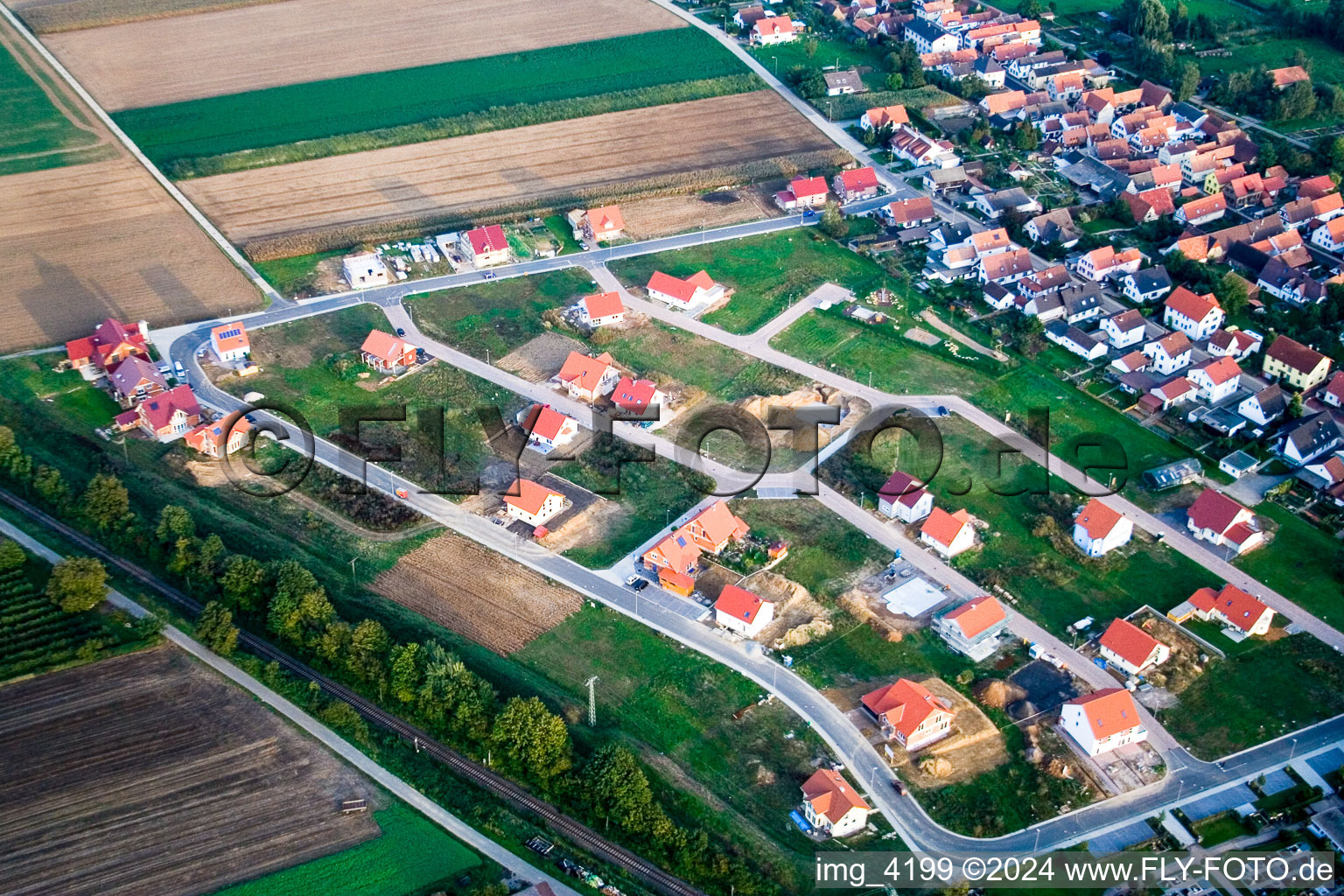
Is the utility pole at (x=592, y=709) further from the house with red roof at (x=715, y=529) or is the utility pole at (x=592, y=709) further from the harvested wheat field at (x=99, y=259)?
the harvested wheat field at (x=99, y=259)

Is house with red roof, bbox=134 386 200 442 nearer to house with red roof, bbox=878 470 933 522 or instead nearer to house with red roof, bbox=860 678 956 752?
house with red roof, bbox=878 470 933 522

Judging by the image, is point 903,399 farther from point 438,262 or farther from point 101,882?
point 101,882

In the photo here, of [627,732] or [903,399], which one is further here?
[903,399]

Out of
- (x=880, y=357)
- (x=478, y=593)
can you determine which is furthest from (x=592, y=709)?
(x=880, y=357)

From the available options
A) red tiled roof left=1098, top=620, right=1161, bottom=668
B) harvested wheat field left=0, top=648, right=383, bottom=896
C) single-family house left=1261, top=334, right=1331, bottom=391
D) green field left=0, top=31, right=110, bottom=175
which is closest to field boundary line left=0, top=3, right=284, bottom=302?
green field left=0, top=31, right=110, bottom=175

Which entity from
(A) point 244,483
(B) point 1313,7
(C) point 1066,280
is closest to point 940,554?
(C) point 1066,280

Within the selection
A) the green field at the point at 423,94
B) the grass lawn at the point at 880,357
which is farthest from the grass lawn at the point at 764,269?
the green field at the point at 423,94
